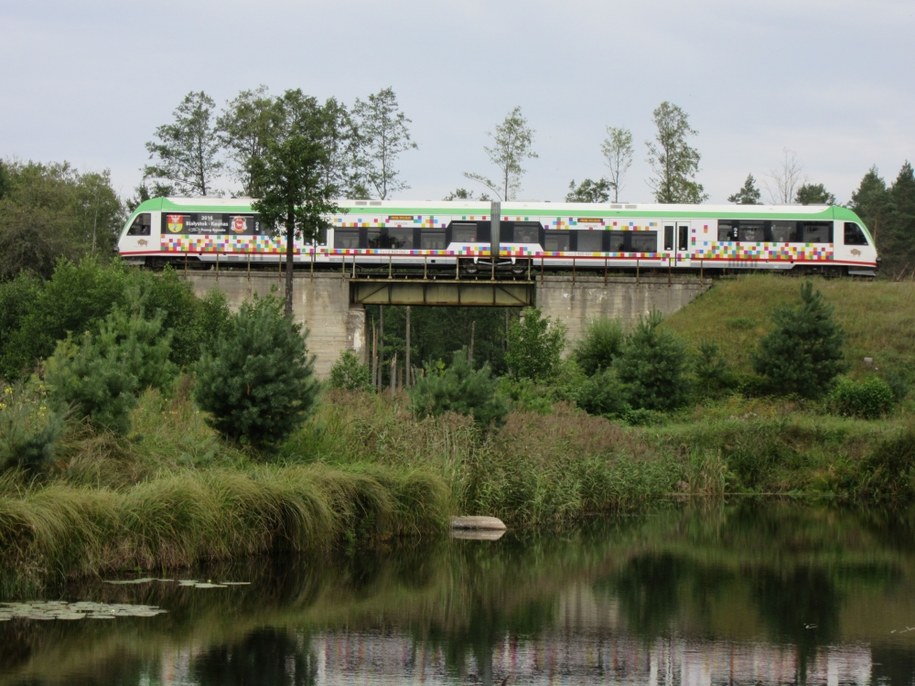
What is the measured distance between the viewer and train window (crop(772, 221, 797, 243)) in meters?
49.4

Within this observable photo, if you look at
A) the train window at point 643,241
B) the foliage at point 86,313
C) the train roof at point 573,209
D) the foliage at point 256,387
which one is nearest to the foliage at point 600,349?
the train window at point 643,241

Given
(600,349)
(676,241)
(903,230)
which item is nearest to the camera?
(600,349)

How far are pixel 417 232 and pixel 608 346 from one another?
33.9 feet

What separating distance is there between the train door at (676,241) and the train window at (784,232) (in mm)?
3274

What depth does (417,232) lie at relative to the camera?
48969 mm

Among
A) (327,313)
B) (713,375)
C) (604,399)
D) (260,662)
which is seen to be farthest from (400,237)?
(260,662)

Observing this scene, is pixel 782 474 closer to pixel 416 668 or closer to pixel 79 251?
pixel 416 668

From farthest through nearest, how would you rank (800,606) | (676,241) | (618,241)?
(676,241), (618,241), (800,606)

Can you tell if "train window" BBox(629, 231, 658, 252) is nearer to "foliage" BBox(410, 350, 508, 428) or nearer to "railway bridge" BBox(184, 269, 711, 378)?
"railway bridge" BBox(184, 269, 711, 378)

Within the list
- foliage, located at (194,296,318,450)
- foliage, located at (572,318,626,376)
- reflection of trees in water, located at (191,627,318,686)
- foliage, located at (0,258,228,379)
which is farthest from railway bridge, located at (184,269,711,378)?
reflection of trees in water, located at (191,627,318,686)

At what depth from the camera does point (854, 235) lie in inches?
1959

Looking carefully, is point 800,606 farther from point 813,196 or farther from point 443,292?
point 813,196

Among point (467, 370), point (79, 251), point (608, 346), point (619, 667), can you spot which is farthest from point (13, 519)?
point (79, 251)

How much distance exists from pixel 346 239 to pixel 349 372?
8.52 m
